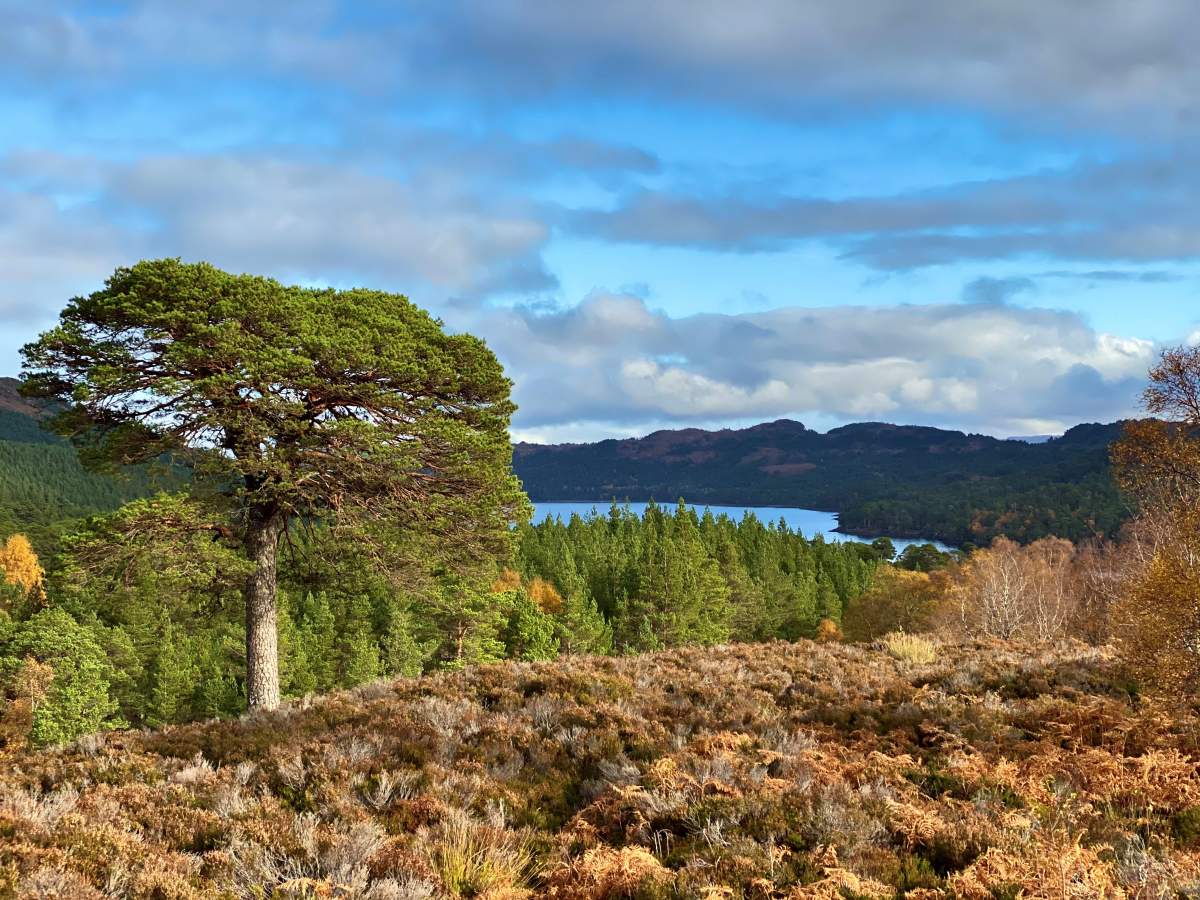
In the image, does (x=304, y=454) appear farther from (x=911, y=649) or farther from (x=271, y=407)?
(x=911, y=649)

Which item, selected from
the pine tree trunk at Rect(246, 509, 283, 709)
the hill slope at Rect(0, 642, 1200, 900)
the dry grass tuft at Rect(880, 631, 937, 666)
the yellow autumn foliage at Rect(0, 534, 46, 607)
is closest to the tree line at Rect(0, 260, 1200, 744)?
the pine tree trunk at Rect(246, 509, 283, 709)

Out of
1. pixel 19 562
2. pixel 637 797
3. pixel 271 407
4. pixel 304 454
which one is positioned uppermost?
pixel 271 407

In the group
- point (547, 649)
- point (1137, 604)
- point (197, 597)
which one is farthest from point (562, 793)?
point (547, 649)

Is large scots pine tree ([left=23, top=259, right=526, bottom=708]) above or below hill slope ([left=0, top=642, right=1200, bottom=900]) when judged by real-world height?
above

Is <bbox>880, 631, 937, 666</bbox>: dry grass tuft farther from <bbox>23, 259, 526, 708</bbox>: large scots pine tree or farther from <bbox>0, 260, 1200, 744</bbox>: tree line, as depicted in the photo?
<bbox>23, 259, 526, 708</bbox>: large scots pine tree

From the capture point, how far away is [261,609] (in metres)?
18.3

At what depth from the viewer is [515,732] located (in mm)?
10734

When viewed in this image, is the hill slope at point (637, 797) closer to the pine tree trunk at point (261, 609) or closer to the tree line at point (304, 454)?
the tree line at point (304, 454)

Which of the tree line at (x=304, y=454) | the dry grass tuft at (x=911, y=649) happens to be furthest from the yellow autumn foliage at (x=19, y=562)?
the dry grass tuft at (x=911, y=649)

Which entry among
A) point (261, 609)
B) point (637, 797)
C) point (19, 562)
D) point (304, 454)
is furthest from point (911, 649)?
point (19, 562)

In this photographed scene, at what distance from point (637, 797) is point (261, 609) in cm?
1376

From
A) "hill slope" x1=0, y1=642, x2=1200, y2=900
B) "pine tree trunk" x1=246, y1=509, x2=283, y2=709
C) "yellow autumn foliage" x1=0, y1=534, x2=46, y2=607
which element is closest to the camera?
"hill slope" x1=0, y1=642, x2=1200, y2=900

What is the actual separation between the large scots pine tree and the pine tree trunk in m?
0.04

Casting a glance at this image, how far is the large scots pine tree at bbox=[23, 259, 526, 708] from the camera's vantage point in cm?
1550
